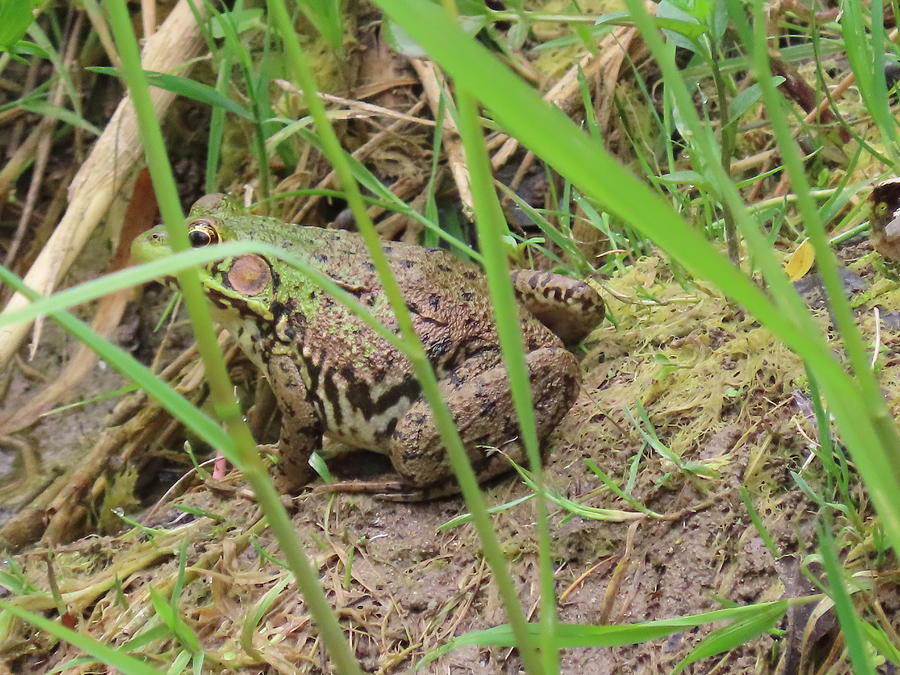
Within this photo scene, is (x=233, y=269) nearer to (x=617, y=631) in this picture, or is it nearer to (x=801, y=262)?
(x=801, y=262)

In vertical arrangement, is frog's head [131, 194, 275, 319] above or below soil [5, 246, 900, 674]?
above

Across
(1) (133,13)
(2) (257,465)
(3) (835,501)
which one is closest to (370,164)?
(1) (133,13)

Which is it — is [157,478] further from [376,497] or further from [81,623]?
[376,497]

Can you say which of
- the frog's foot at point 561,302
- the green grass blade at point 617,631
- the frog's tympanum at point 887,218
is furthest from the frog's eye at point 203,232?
the frog's tympanum at point 887,218

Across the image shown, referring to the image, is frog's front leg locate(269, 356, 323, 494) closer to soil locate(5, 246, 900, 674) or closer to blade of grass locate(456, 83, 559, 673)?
soil locate(5, 246, 900, 674)

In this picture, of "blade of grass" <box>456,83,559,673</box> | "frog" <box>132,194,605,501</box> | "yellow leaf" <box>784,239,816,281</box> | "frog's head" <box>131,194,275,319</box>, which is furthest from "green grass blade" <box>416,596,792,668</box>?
"frog's head" <box>131,194,275,319</box>

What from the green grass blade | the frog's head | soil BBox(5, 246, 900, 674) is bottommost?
soil BBox(5, 246, 900, 674)

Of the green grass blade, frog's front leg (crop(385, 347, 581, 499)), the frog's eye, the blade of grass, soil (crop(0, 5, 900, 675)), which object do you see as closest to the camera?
the blade of grass
